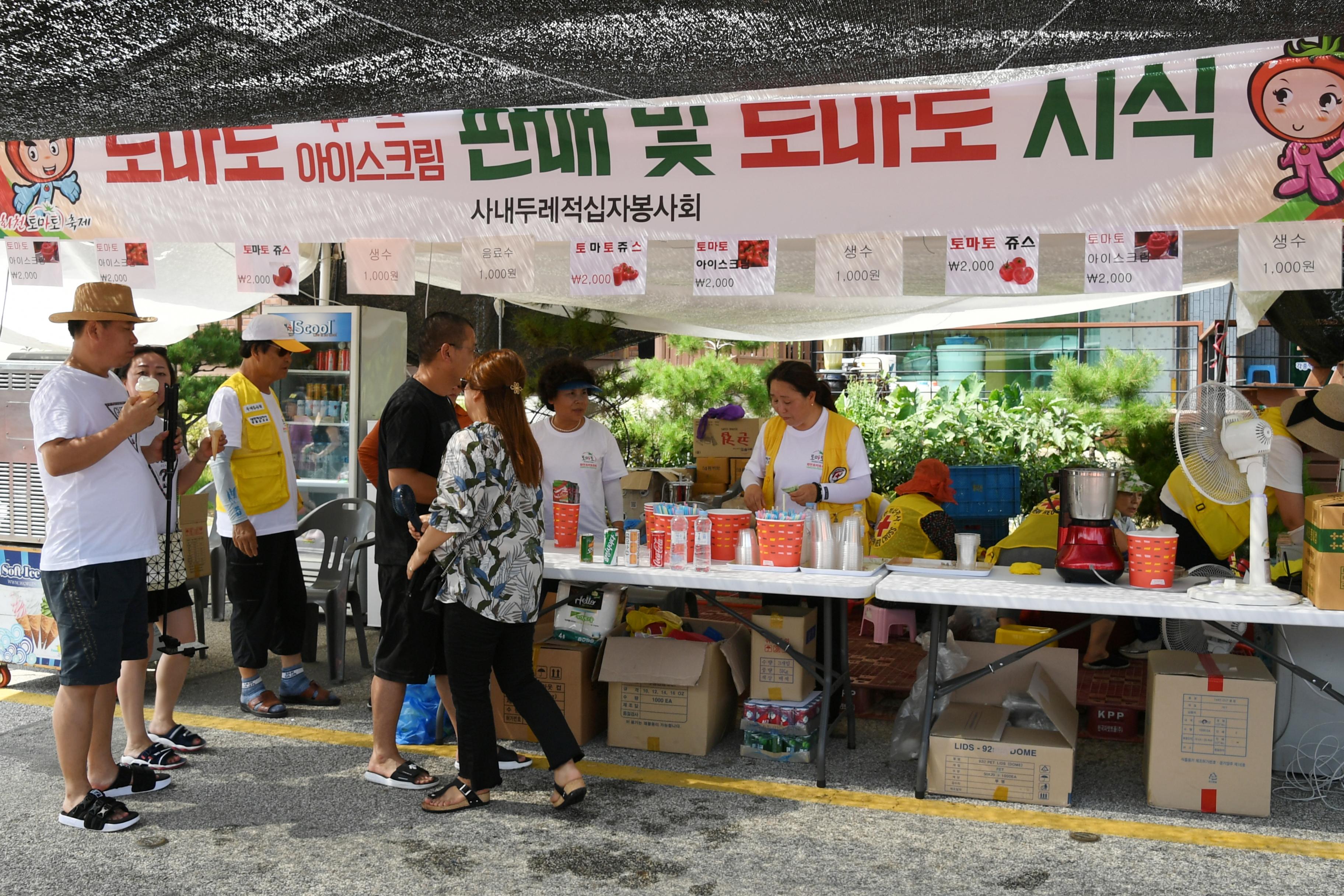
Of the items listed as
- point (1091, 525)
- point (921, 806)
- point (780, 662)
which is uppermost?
point (1091, 525)

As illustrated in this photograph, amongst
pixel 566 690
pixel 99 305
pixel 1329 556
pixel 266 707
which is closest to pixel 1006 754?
pixel 1329 556

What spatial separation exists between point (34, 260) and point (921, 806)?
4825 mm

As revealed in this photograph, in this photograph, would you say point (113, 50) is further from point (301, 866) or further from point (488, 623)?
point (301, 866)

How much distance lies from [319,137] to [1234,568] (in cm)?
448

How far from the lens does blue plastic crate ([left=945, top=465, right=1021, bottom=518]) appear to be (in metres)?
8.40

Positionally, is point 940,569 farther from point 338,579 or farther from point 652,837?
point 338,579

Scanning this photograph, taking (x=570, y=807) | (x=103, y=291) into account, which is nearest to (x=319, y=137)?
(x=103, y=291)

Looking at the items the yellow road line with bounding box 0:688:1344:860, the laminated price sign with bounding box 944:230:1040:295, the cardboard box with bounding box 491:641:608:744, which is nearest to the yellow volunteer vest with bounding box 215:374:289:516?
the yellow road line with bounding box 0:688:1344:860

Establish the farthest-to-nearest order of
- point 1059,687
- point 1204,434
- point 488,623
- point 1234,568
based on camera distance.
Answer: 1. point 1234,568
2. point 1059,687
3. point 1204,434
4. point 488,623

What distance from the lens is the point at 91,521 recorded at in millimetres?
3656

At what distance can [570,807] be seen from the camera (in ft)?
12.9

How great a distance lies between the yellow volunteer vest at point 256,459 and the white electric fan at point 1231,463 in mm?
3831

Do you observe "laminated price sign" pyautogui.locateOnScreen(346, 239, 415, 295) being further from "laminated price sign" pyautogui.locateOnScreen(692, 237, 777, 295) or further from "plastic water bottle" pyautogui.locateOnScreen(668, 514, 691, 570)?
"plastic water bottle" pyautogui.locateOnScreen(668, 514, 691, 570)

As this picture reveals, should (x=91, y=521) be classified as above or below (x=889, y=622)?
above
